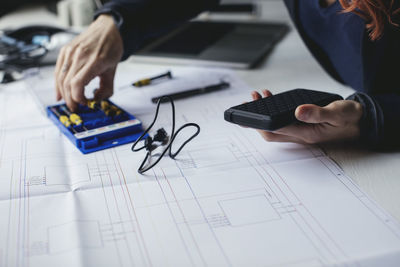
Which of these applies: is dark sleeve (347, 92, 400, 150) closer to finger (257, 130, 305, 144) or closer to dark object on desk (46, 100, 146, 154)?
finger (257, 130, 305, 144)

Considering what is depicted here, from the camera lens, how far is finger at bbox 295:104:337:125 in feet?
2.02

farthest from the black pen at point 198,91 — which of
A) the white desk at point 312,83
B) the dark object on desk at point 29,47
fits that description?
the dark object on desk at point 29,47

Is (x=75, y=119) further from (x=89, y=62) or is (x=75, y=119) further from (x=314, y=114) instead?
(x=314, y=114)

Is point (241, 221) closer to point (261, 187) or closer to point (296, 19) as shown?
point (261, 187)

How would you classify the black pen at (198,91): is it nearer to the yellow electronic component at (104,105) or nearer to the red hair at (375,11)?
the yellow electronic component at (104,105)

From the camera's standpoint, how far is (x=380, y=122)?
0.67 metres

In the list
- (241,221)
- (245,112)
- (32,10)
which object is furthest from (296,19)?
(32,10)

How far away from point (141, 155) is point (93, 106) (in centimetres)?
19

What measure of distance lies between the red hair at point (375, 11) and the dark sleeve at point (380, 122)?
13 cm

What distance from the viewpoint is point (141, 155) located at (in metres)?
0.68

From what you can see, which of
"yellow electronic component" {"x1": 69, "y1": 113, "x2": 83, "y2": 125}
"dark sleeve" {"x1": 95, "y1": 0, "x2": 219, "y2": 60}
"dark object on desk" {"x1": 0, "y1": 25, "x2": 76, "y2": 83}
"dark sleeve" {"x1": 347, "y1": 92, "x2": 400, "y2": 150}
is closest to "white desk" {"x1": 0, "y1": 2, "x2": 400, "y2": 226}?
"dark sleeve" {"x1": 347, "y1": 92, "x2": 400, "y2": 150}

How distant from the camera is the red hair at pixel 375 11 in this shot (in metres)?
0.71

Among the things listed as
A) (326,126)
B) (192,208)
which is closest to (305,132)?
(326,126)

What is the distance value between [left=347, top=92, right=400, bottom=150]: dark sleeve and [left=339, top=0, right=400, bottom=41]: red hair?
132 millimetres
